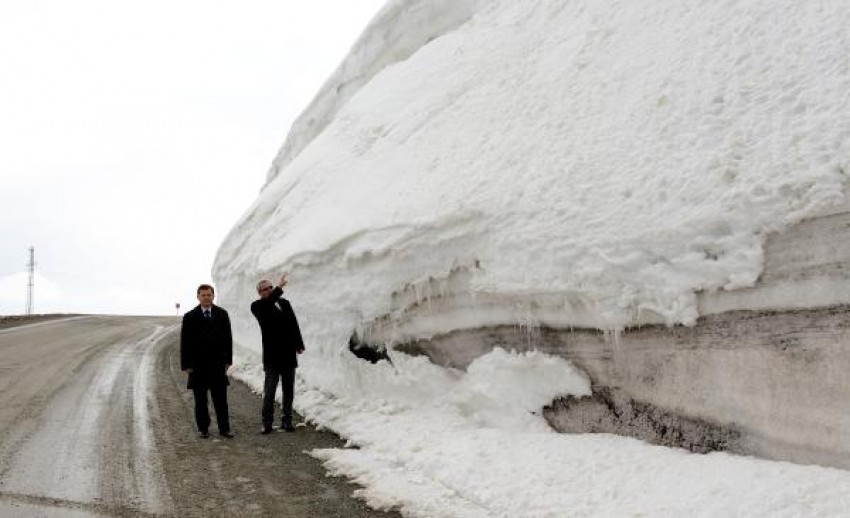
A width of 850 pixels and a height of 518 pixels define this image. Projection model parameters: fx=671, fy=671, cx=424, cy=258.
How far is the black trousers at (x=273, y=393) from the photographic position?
6.94 m

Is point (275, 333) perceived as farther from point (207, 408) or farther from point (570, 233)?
point (570, 233)

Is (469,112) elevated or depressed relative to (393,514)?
elevated

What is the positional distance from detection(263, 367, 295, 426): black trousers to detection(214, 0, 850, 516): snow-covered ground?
38cm

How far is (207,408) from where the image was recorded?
6.84 meters

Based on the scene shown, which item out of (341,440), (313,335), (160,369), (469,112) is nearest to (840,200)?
(341,440)

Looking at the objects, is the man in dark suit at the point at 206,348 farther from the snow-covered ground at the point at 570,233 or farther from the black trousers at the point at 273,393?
the snow-covered ground at the point at 570,233

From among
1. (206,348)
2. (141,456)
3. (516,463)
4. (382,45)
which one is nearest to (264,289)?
(206,348)

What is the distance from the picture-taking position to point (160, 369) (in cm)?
1127

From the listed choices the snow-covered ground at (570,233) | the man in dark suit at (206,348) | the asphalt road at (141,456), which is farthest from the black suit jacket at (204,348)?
the snow-covered ground at (570,233)

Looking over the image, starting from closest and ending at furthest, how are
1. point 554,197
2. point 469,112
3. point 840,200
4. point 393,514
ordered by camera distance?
1. point 840,200
2. point 393,514
3. point 554,197
4. point 469,112

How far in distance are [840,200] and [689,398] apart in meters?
1.56

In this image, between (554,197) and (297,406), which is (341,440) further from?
(554,197)

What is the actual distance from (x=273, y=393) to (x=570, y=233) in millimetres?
3556

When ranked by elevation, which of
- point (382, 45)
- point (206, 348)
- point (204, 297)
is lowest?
point (206, 348)
